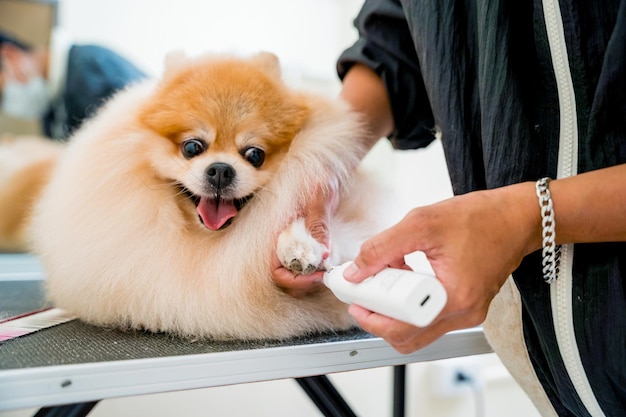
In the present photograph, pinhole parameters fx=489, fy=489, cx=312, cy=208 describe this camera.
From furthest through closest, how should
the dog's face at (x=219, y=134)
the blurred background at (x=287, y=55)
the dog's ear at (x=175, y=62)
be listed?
the blurred background at (x=287, y=55)
the dog's ear at (x=175, y=62)
the dog's face at (x=219, y=134)

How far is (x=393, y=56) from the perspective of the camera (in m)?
0.89

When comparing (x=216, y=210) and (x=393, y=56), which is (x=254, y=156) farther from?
(x=393, y=56)

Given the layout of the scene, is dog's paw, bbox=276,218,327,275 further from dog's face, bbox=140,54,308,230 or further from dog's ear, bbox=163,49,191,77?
dog's ear, bbox=163,49,191,77

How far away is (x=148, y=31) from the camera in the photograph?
67.7 inches

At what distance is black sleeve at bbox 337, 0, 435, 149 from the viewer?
875mm

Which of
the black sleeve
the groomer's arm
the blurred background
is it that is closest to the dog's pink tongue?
the groomer's arm

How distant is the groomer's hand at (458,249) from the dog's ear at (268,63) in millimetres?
413

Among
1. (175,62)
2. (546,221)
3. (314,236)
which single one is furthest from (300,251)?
(175,62)

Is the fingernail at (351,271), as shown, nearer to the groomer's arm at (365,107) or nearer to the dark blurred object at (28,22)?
the groomer's arm at (365,107)

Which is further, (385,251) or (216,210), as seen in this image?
(216,210)

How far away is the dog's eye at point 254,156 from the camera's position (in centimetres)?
68

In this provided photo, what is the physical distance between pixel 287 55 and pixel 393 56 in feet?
3.41

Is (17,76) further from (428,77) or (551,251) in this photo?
(551,251)

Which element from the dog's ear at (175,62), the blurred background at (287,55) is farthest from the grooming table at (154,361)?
the blurred background at (287,55)
